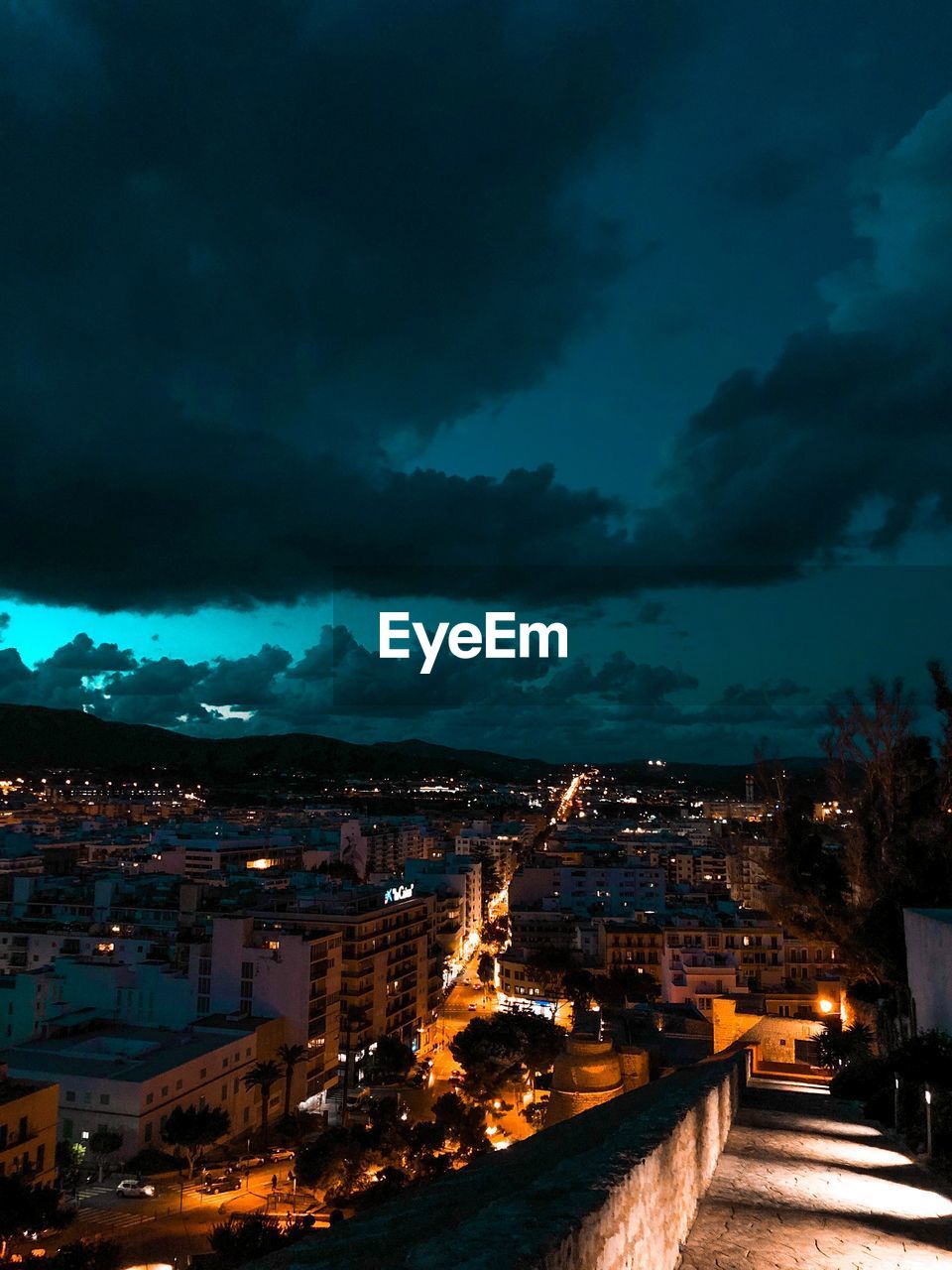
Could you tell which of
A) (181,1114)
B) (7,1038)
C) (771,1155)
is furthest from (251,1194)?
(771,1155)

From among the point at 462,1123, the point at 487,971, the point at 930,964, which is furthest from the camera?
the point at 487,971

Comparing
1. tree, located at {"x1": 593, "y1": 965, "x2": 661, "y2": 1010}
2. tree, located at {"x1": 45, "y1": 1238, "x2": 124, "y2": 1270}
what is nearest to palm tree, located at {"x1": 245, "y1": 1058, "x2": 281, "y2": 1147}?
tree, located at {"x1": 45, "y1": 1238, "x2": 124, "y2": 1270}

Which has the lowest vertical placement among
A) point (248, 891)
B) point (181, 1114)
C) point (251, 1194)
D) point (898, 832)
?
point (251, 1194)

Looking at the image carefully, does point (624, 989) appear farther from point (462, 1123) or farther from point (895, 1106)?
point (895, 1106)

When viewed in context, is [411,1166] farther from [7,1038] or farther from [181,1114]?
[7,1038]

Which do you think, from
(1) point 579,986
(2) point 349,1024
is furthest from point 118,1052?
(1) point 579,986

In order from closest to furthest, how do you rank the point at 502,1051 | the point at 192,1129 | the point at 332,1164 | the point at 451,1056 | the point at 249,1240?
1. the point at 249,1240
2. the point at 332,1164
3. the point at 192,1129
4. the point at 502,1051
5. the point at 451,1056

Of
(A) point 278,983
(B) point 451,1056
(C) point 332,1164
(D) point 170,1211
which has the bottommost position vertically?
(B) point 451,1056

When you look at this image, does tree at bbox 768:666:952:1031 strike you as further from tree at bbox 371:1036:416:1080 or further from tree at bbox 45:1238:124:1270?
tree at bbox 371:1036:416:1080
